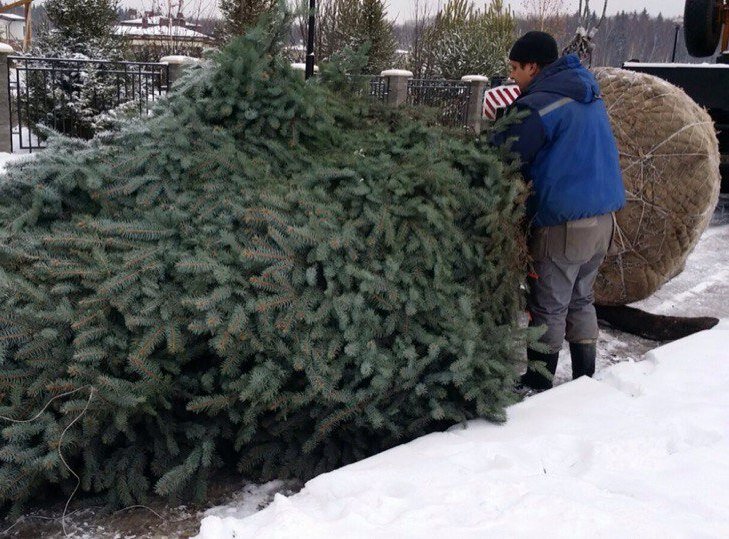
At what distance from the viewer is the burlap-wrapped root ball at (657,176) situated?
14.4 ft

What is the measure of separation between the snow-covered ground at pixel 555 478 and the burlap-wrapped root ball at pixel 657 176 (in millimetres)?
1194

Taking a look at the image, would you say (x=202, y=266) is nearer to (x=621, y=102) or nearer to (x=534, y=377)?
(x=534, y=377)

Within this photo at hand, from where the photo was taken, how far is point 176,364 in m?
2.74

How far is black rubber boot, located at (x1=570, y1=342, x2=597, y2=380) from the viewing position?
3918mm

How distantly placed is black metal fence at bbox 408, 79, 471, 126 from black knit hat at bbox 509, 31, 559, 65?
494 inches

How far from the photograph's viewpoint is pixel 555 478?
8.01 ft

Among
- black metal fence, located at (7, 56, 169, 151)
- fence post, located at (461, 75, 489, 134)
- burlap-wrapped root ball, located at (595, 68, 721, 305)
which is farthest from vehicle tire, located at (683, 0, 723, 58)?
fence post, located at (461, 75, 489, 134)

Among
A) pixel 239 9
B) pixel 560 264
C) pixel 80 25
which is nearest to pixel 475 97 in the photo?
pixel 239 9

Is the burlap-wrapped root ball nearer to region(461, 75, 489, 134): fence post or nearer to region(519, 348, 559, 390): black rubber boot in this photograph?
region(519, 348, 559, 390): black rubber boot

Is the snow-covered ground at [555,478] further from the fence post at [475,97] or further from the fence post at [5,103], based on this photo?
the fence post at [475,97]

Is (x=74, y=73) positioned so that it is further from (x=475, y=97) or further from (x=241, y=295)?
(x=241, y=295)

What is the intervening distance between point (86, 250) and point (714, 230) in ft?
27.0

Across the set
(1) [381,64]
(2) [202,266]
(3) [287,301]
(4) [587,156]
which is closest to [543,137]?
(4) [587,156]

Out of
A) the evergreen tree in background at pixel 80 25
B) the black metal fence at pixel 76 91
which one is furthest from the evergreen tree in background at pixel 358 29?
the black metal fence at pixel 76 91
